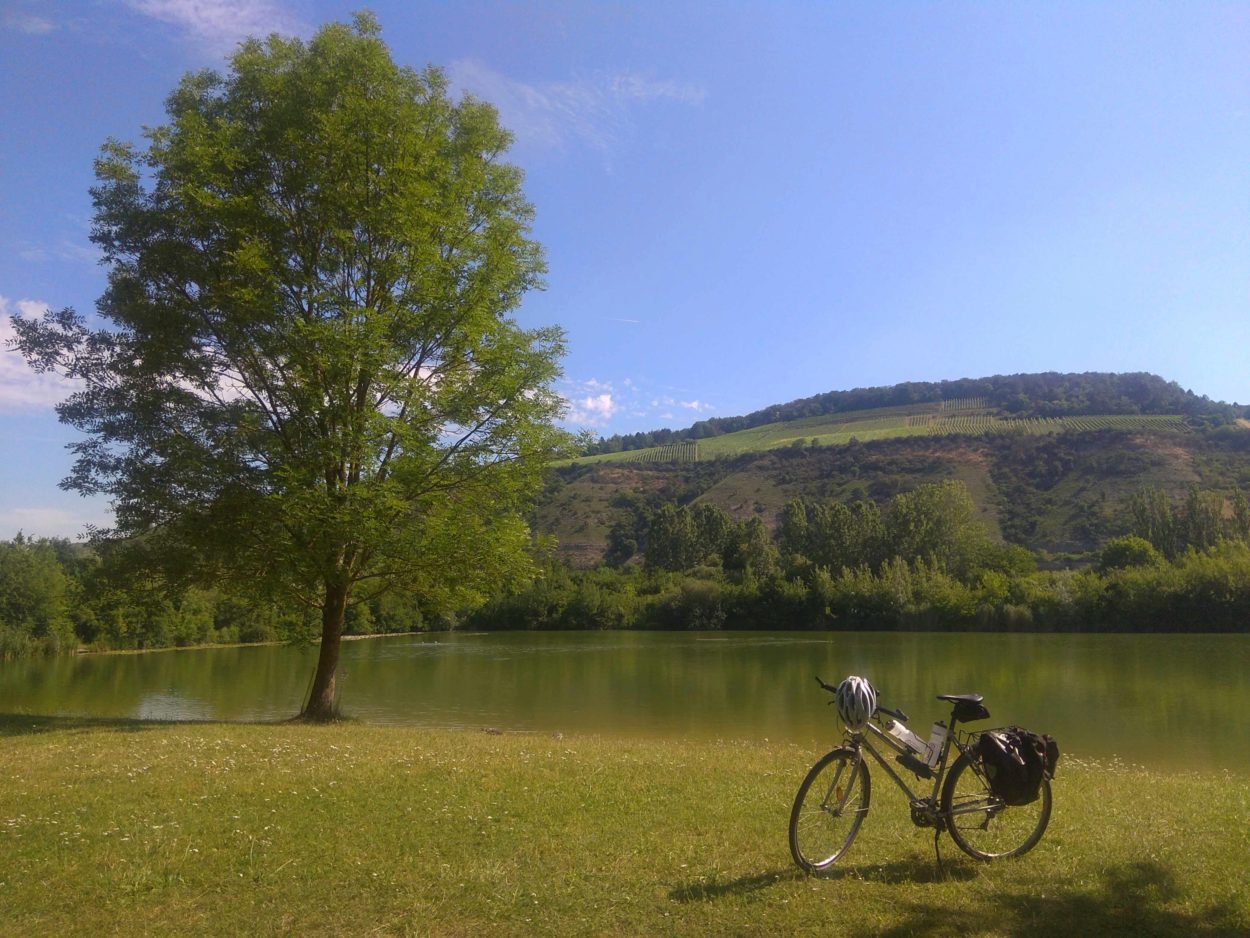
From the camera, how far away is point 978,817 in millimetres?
6047

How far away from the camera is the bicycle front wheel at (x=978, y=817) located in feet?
18.7

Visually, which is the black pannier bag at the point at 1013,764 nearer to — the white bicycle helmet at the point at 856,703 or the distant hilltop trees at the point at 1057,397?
the white bicycle helmet at the point at 856,703

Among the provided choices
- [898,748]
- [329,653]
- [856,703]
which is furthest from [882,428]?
[856,703]

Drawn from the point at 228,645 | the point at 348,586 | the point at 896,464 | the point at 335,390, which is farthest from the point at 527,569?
the point at 896,464

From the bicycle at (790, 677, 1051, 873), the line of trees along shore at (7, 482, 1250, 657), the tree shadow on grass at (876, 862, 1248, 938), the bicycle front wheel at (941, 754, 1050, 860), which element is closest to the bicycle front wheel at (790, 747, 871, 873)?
the bicycle at (790, 677, 1051, 873)

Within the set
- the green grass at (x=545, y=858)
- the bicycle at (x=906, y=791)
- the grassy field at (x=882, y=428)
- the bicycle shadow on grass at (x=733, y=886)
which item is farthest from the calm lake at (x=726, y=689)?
the grassy field at (x=882, y=428)

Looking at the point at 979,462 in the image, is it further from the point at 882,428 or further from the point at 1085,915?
the point at 1085,915

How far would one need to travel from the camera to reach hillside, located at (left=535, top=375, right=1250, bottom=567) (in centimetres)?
10475

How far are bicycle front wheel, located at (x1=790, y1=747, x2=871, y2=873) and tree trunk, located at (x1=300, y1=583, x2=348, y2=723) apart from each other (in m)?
12.7

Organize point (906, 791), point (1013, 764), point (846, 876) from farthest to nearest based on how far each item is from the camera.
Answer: point (906, 791) < point (1013, 764) < point (846, 876)

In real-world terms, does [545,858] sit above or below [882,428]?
below

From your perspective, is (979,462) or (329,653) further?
(979,462)

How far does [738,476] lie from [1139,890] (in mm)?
148502

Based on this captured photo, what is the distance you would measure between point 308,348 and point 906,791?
41.2ft
